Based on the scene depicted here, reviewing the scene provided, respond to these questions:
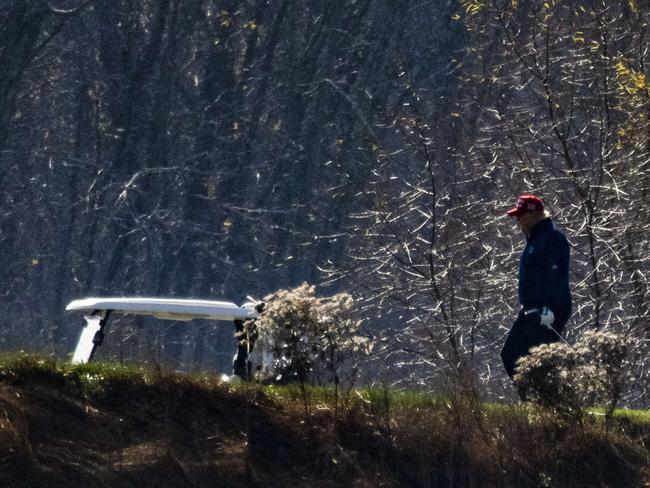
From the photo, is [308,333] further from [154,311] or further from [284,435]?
[154,311]

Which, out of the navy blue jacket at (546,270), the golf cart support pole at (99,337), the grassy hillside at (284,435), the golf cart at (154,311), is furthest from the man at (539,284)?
the golf cart support pole at (99,337)

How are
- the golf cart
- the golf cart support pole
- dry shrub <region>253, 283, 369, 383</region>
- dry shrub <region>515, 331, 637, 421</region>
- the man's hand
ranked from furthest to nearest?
the golf cart
the golf cart support pole
the man's hand
dry shrub <region>515, 331, 637, 421</region>
dry shrub <region>253, 283, 369, 383</region>

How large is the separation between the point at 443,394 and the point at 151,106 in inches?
601

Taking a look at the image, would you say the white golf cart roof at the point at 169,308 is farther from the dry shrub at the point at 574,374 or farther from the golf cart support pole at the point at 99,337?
the dry shrub at the point at 574,374

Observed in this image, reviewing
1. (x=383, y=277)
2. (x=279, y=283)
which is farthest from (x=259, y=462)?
(x=279, y=283)

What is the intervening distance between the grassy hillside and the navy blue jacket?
100 cm

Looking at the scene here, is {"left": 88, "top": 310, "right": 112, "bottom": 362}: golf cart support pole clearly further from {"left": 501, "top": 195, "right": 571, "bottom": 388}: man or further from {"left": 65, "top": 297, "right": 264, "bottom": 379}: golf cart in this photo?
{"left": 501, "top": 195, "right": 571, "bottom": 388}: man

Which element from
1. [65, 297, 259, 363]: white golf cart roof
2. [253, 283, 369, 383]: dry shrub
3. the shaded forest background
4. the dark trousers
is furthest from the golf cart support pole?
the shaded forest background

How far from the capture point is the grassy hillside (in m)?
7.73

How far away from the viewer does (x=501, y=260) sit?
13.8 m

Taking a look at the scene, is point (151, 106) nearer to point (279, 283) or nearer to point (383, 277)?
point (279, 283)

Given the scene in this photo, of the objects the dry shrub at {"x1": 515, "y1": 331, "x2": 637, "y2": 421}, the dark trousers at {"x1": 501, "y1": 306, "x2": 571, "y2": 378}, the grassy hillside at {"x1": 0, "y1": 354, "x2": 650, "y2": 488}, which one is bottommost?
the grassy hillside at {"x1": 0, "y1": 354, "x2": 650, "y2": 488}

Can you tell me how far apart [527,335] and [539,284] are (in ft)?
1.16

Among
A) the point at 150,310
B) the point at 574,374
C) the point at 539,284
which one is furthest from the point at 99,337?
the point at 574,374
